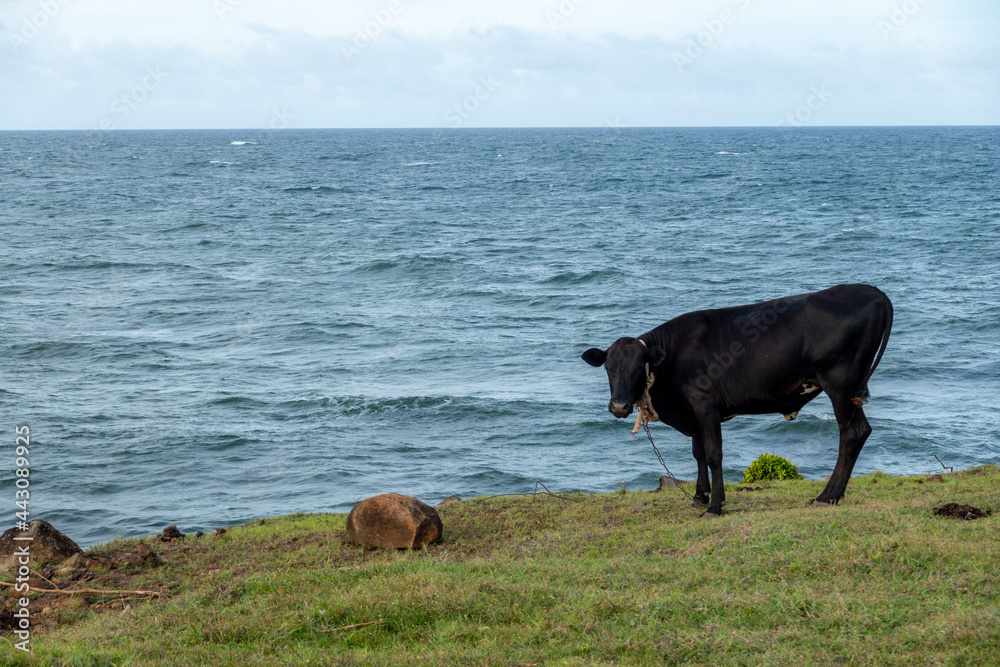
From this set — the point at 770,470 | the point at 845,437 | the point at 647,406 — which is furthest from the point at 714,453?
the point at 770,470

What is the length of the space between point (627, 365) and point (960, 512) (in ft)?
12.0

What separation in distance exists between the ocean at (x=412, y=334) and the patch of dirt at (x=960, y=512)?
9190mm

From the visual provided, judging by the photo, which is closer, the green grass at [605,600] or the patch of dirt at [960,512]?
the green grass at [605,600]

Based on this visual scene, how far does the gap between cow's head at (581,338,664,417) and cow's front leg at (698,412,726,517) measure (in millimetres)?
912

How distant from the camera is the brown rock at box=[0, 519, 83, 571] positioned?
9852 mm

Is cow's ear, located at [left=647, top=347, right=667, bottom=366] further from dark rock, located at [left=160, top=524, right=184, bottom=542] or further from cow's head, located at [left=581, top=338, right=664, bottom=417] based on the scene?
dark rock, located at [left=160, top=524, right=184, bottom=542]

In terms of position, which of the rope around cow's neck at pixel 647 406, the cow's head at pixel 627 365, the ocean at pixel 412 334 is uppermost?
the cow's head at pixel 627 365

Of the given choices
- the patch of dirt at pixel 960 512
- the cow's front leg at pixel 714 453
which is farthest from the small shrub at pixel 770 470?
the patch of dirt at pixel 960 512

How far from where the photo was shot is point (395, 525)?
10.2 metres

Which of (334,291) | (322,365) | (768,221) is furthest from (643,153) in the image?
(322,365)

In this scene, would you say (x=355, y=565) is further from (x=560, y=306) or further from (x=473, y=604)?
(x=560, y=306)

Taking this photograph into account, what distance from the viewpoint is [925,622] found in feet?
21.7

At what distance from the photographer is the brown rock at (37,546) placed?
32.3 feet

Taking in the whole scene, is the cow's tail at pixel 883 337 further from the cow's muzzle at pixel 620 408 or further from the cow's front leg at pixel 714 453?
the cow's muzzle at pixel 620 408
